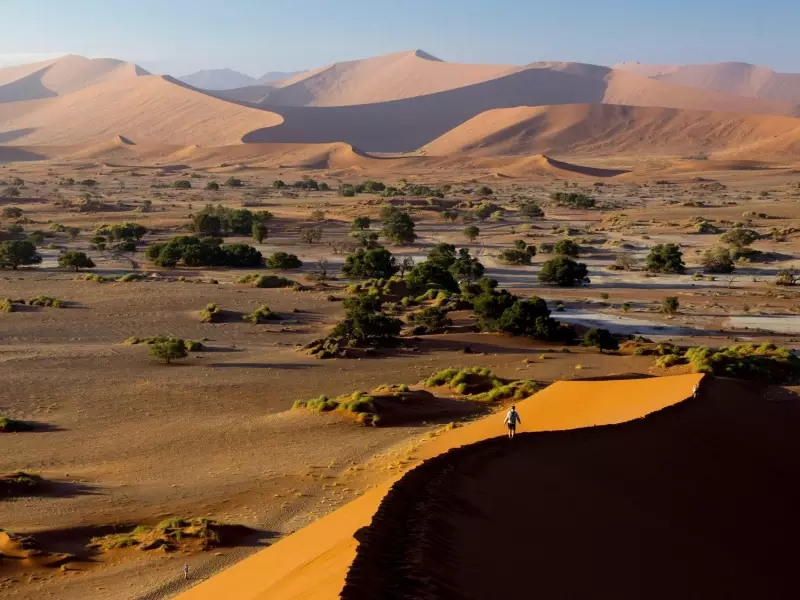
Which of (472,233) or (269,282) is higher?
(472,233)

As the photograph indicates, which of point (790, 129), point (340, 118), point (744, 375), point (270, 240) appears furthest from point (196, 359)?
point (340, 118)

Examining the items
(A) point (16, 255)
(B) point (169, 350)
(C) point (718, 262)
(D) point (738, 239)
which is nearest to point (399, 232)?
(C) point (718, 262)

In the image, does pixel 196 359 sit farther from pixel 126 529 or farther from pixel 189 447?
pixel 126 529

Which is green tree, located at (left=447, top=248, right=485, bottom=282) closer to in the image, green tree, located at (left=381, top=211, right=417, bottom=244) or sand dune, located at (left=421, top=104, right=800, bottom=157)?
green tree, located at (left=381, top=211, right=417, bottom=244)

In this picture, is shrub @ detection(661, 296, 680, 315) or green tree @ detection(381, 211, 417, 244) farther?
green tree @ detection(381, 211, 417, 244)

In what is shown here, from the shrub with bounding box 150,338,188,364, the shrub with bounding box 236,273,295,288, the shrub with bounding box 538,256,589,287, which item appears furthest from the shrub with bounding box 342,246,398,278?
the shrub with bounding box 150,338,188,364

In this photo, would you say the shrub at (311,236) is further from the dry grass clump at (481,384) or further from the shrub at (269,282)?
the dry grass clump at (481,384)

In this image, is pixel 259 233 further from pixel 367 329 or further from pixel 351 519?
pixel 351 519
